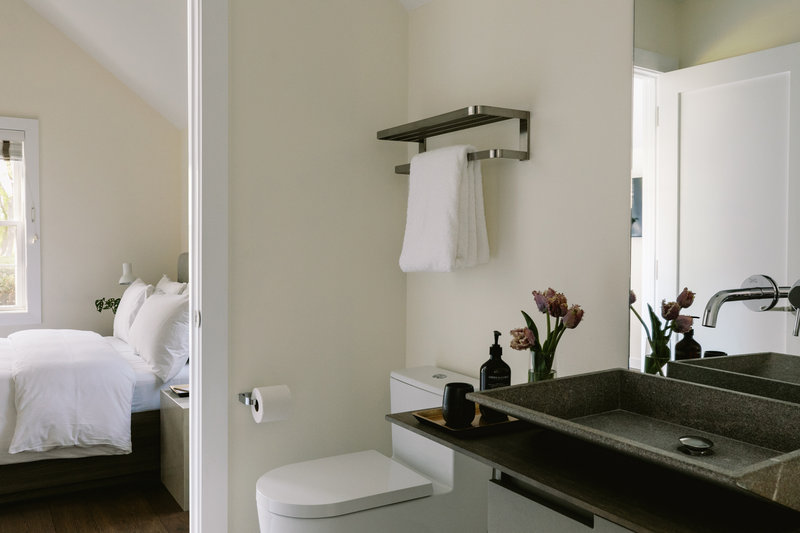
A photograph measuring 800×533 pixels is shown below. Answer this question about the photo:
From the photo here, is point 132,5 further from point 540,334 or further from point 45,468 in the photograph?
point 540,334

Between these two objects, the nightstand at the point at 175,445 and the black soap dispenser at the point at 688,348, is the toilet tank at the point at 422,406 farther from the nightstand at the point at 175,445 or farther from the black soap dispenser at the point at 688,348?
the nightstand at the point at 175,445

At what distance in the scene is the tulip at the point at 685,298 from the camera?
1.64 meters

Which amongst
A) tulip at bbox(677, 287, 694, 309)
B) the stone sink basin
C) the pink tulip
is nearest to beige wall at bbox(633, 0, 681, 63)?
tulip at bbox(677, 287, 694, 309)

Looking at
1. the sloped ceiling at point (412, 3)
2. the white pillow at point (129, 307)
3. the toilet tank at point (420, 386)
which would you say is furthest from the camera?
the white pillow at point (129, 307)

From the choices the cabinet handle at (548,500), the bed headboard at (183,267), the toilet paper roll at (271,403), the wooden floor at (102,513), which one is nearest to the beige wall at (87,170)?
the bed headboard at (183,267)

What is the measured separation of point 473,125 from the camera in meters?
2.26

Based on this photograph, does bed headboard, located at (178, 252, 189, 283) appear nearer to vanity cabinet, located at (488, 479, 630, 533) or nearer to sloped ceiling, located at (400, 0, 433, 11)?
sloped ceiling, located at (400, 0, 433, 11)

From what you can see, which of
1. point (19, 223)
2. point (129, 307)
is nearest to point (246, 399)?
point (129, 307)

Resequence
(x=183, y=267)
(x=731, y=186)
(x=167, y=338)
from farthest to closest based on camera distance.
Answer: (x=183, y=267)
(x=167, y=338)
(x=731, y=186)

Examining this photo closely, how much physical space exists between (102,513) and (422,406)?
1.70m

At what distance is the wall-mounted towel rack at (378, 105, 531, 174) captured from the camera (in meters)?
2.02

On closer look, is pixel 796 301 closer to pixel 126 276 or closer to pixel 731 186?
pixel 731 186

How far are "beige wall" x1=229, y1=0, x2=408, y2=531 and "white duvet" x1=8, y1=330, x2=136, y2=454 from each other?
1.03m

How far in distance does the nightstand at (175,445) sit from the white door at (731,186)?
2.09 m
